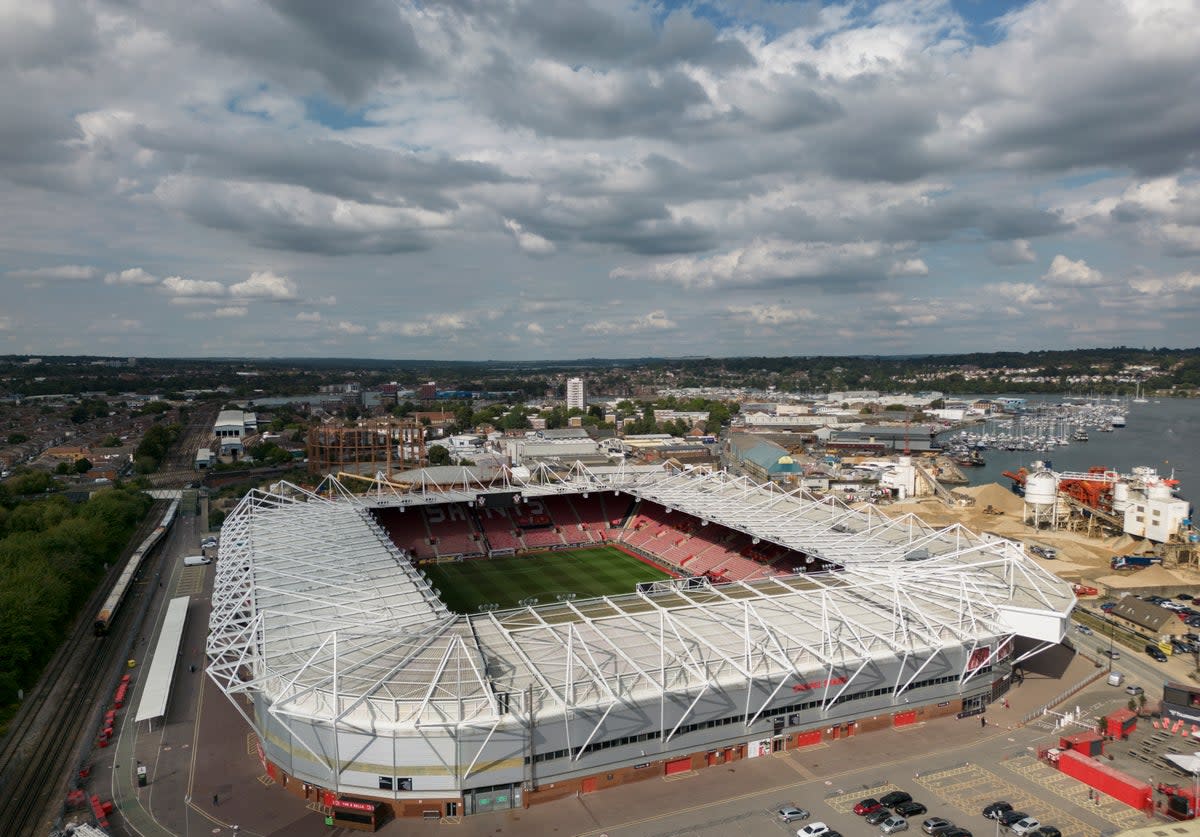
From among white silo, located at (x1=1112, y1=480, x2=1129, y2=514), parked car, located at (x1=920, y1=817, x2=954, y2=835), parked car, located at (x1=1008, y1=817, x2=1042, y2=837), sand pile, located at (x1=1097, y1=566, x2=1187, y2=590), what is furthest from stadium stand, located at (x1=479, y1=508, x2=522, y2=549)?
white silo, located at (x1=1112, y1=480, x2=1129, y2=514)

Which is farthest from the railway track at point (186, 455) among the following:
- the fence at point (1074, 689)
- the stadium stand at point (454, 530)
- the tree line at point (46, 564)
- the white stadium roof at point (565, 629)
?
the fence at point (1074, 689)

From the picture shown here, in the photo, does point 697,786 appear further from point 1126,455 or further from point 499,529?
point 1126,455

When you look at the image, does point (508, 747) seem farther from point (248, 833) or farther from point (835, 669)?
point (835, 669)

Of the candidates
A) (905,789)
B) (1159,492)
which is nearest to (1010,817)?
(905,789)

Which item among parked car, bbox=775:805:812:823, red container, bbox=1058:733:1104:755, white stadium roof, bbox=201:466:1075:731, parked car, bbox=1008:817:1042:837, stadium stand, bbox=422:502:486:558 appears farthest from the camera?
stadium stand, bbox=422:502:486:558

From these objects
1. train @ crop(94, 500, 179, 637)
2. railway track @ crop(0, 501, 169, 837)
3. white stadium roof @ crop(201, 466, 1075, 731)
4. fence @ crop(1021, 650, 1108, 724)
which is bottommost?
railway track @ crop(0, 501, 169, 837)

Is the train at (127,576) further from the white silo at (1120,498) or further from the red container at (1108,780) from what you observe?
the white silo at (1120,498)

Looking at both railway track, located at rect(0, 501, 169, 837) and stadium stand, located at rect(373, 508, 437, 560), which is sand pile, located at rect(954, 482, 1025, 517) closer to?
stadium stand, located at rect(373, 508, 437, 560)
